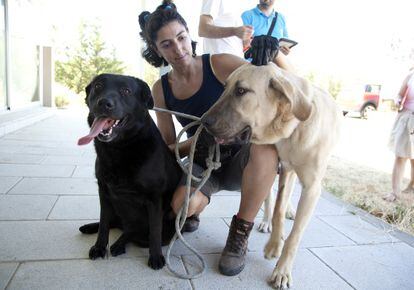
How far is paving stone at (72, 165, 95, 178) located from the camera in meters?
3.49

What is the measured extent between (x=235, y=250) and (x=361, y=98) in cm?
1733

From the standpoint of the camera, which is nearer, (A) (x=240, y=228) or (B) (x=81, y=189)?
(A) (x=240, y=228)

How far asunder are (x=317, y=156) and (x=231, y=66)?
33.2 inches

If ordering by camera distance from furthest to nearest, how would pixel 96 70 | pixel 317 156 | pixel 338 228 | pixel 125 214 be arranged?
pixel 96 70 → pixel 338 228 → pixel 125 214 → pixel 317 156

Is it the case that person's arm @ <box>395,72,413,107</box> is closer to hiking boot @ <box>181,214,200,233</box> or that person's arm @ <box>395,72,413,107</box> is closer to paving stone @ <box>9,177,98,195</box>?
hiking boot @ <box>181,214,200,233</box>

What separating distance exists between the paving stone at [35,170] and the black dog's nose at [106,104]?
220cm

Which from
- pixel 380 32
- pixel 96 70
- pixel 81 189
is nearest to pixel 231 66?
pixel 81 189

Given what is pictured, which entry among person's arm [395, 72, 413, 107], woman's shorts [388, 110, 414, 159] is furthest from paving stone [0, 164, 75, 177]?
person's arm [395, 72, 413, 107]

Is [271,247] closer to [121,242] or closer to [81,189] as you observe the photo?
[121,242]

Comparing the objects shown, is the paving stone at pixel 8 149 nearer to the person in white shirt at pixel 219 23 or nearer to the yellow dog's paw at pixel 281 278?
the person in white shirt at pixel 219 23

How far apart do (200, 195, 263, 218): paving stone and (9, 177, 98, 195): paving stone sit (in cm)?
111

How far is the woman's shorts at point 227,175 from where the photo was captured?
6.78 feet

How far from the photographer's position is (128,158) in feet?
5.73

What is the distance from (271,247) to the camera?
204cm
